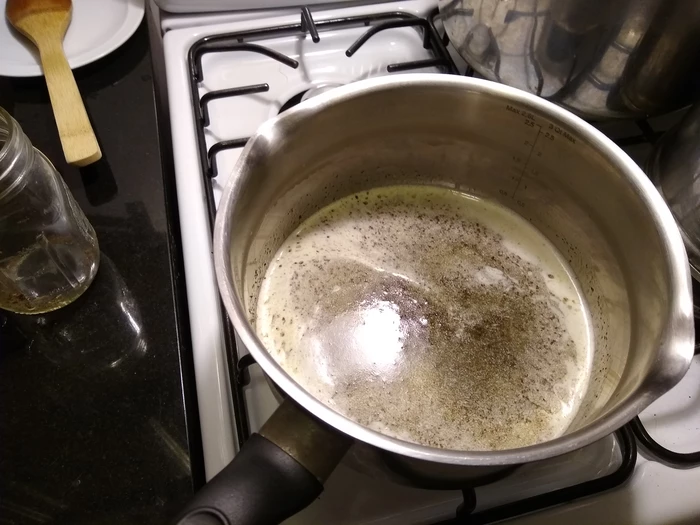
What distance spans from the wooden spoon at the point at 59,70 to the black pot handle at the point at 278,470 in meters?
0.31

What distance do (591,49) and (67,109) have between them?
0.45 metres

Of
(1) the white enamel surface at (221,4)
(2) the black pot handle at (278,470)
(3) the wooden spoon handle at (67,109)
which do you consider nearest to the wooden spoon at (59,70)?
(3) the wooden spoon handle at (67,109)

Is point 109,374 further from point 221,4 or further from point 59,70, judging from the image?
point 221,4

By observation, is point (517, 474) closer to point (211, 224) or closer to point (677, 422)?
point (677, 422)

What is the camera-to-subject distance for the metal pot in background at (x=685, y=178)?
49cm

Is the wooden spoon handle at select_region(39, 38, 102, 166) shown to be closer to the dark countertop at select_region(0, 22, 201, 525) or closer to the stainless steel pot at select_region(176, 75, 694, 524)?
the dark countertop at select_region(0, 22, 201, 525)

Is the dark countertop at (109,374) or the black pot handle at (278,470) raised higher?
the black pot handle at (278,470)

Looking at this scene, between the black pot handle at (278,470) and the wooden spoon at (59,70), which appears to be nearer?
the black pot handle at (278,470)

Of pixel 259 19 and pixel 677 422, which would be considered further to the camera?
pixel 259 19

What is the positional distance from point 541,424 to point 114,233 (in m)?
0.38

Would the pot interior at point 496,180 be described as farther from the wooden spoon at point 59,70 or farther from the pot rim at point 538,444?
the wooden spoon at point 59,70

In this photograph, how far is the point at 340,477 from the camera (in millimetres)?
405

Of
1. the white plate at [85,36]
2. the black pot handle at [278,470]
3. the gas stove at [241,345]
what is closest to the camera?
the black pot handle at [278,470]

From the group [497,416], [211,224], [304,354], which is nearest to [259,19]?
[211,224]
